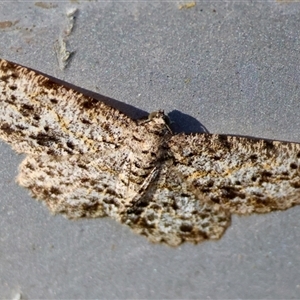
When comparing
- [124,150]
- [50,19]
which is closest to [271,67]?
[124,150]

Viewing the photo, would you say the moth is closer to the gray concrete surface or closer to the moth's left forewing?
Answer: the moth's left forewing

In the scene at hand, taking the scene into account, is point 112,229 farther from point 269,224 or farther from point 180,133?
point 269,224

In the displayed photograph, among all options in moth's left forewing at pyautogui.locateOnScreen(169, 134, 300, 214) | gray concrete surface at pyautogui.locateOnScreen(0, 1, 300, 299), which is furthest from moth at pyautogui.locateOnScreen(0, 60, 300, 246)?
gray concrete surface at pyautogui.locateOnScreen(0, 1, 300, 299)

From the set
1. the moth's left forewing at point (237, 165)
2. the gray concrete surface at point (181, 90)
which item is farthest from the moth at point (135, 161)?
the gray concrete surface at point (181, 90)

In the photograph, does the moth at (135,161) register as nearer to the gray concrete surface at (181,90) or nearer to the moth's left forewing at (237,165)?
the moth's left forewing at (237,165)

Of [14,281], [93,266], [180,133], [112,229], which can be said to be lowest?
[14,281]

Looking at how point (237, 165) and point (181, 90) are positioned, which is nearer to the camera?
point (237, 165)

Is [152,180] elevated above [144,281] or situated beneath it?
elevated above
